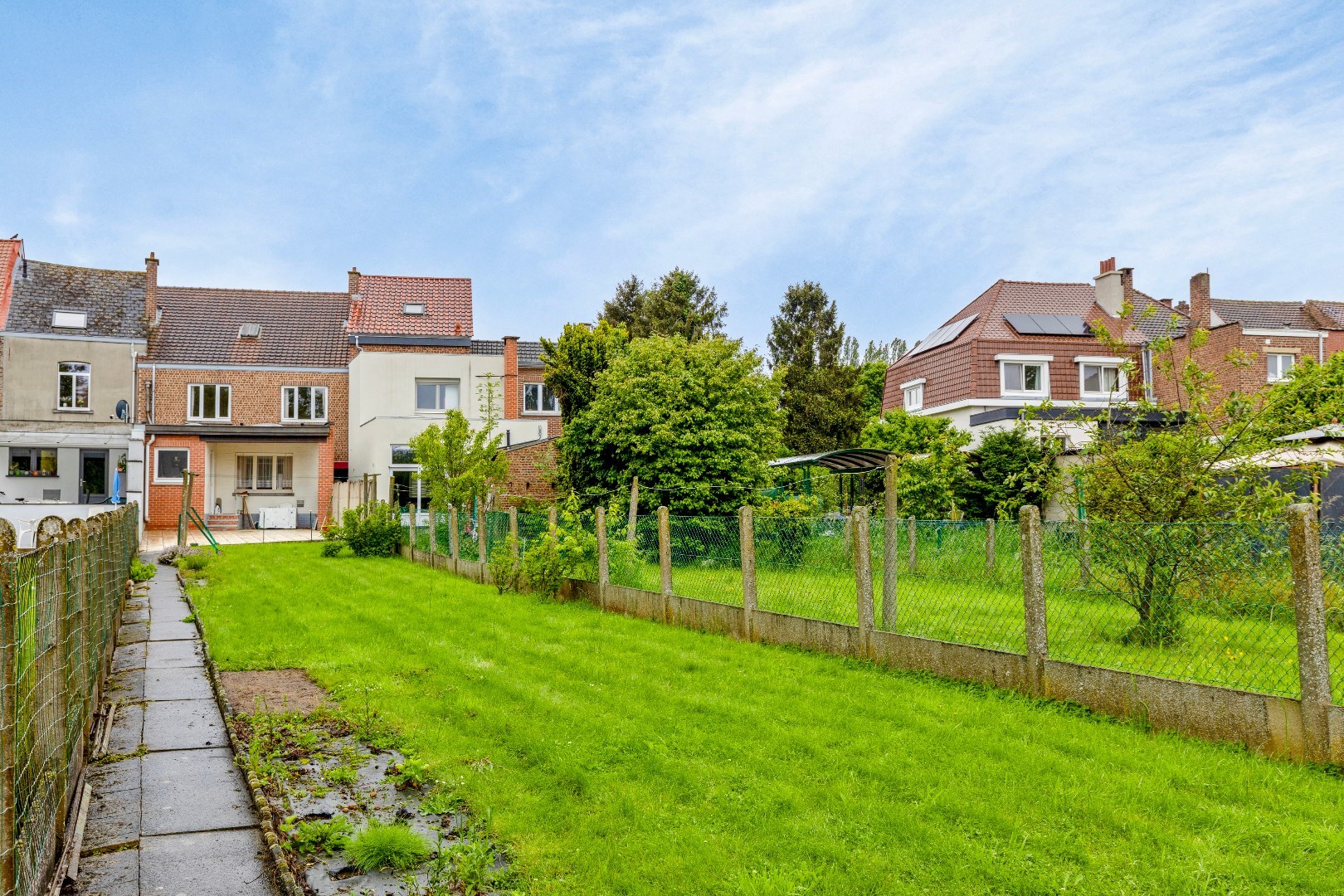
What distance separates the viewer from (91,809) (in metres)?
5.04

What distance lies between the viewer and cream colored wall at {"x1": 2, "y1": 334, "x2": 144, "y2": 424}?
113ft

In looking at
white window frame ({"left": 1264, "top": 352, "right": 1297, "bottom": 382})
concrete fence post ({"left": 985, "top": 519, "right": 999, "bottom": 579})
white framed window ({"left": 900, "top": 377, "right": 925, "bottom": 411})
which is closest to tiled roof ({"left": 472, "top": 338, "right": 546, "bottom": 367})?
white framed window ({"left": 900, "top": 377, "right": 925, "bottom": 411})

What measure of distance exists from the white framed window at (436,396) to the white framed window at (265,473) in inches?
235

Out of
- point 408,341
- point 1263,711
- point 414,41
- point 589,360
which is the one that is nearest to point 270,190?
point 414,41

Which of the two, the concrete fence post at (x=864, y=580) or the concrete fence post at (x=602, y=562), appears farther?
the concrete fence post at (x=602, y=562)

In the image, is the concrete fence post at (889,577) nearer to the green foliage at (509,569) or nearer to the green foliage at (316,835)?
the green foliage at (316,835)

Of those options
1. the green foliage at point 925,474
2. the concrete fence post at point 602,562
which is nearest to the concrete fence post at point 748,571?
the concrete fence post at point 602,562

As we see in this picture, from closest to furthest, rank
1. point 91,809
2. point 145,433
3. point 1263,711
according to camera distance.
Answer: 1. point 91,809
2. point 1263,711
3. point 145,433

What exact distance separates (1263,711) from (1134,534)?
5.47 feet

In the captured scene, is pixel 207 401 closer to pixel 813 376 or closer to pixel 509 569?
pixel 813 376

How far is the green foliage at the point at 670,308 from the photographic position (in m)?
40.8

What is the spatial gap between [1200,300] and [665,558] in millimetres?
36976

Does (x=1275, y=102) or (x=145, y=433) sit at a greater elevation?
(x=1275, y=102)

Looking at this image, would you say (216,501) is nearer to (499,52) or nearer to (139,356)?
(139,356)
